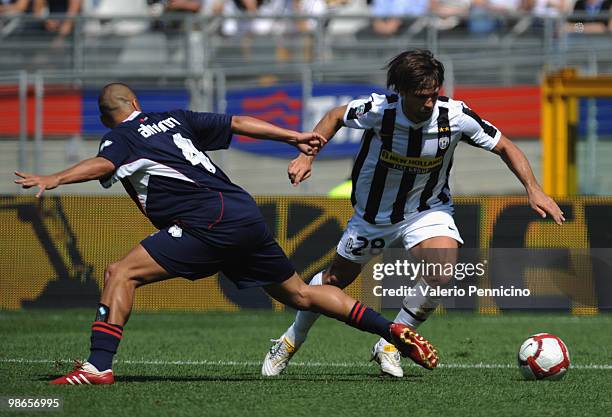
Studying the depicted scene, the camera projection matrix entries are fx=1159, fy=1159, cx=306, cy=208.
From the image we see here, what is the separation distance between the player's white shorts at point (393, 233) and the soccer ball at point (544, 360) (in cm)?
89

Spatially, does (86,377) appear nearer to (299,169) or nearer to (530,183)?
(299,169)

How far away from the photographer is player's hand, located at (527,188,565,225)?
735 cm

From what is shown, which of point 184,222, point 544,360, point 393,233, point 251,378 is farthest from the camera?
point 393,233

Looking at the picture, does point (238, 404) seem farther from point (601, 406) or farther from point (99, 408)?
point (601, 406)

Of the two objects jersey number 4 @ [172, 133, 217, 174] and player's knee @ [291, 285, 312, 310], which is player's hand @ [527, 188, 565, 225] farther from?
jersey number 4 @ [172, 133, 217, 174]

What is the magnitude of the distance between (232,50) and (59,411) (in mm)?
10985

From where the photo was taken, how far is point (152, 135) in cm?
697

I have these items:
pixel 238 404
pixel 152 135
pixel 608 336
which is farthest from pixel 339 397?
pixel 608 336

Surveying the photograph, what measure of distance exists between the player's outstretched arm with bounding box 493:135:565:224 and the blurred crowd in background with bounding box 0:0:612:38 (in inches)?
325

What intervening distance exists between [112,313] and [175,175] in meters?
0.90

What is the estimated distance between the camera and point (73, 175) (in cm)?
656

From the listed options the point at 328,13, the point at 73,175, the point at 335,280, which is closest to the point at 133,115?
the point at 73,175

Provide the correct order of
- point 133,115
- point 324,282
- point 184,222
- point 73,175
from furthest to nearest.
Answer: point 324,282 → point 133,115 → point 184,222 → point 73,175

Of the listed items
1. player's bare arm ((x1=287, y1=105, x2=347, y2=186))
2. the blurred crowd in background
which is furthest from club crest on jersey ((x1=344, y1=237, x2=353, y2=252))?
the blurred crowd in background
